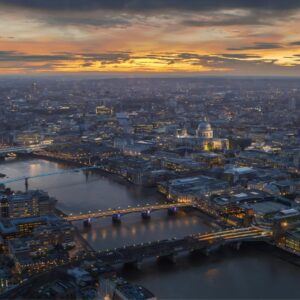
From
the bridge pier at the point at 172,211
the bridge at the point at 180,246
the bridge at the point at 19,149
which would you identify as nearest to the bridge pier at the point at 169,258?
the bridge at the point at 180,246

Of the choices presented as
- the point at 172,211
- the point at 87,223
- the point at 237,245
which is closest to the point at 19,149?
the point at 172,211

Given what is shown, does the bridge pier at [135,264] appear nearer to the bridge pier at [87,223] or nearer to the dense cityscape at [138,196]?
the dense cityscape at [138,196]

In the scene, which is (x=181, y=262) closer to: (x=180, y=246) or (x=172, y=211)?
(x=180, y=246)

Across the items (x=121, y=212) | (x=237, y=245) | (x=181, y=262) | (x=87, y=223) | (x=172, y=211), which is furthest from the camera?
(x=172, y=211)

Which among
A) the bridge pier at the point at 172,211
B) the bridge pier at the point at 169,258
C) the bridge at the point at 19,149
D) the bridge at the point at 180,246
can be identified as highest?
the bridge at the point at 180,246

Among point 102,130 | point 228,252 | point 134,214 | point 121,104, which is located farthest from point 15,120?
point 228,252
